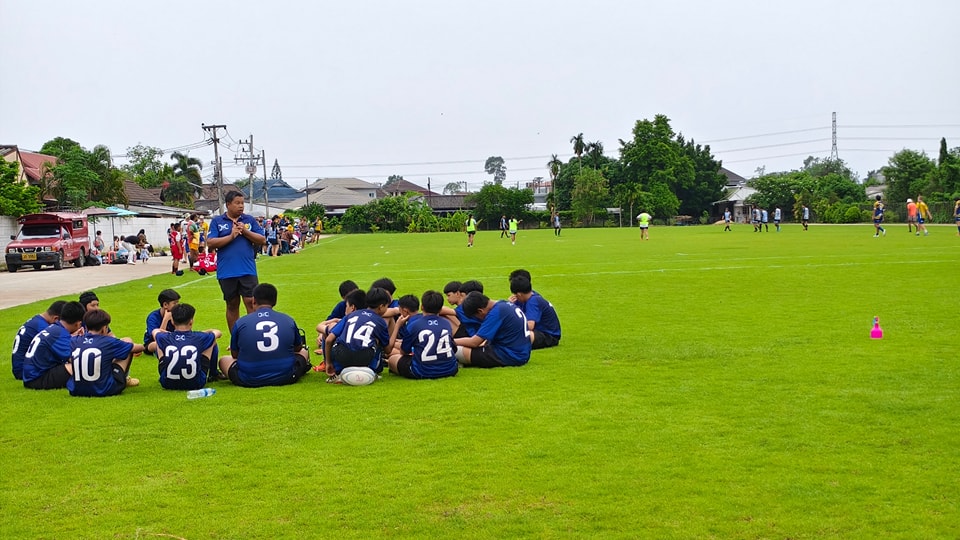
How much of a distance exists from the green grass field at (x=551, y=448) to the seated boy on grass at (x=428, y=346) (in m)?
0.23

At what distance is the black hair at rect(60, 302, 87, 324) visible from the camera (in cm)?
976

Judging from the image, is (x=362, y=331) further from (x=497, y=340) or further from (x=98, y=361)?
(x=98, y=361)

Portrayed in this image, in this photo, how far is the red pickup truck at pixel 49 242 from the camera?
3538 centimetres

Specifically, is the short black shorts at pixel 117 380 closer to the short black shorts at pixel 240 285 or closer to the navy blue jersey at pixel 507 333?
the short black shorts at pixel 240 285

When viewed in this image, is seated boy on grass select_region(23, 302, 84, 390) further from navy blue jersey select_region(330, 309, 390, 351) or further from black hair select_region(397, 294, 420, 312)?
black hair select_region(397, 294, 420, 312)

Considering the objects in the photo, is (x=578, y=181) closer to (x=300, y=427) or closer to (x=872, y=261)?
(x=872, y=261)

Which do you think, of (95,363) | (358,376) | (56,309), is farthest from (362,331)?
(56,309)

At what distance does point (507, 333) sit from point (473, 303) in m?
0.57

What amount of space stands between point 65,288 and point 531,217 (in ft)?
256

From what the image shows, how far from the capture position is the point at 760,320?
14.1 m

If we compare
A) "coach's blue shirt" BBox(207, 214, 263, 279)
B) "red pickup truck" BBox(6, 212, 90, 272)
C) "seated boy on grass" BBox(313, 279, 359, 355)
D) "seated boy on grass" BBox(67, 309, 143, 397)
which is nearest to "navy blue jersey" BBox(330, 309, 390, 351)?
"seated boy on grass" BBox(313, 279, 359, 355)

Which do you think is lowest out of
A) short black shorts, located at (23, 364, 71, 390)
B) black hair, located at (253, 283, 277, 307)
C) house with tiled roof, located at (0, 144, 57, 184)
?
short black shorts, located at (23, 364, 71, 390)

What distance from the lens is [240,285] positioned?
11898 mm

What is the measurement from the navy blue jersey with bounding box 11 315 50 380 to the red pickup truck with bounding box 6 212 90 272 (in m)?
28.3
